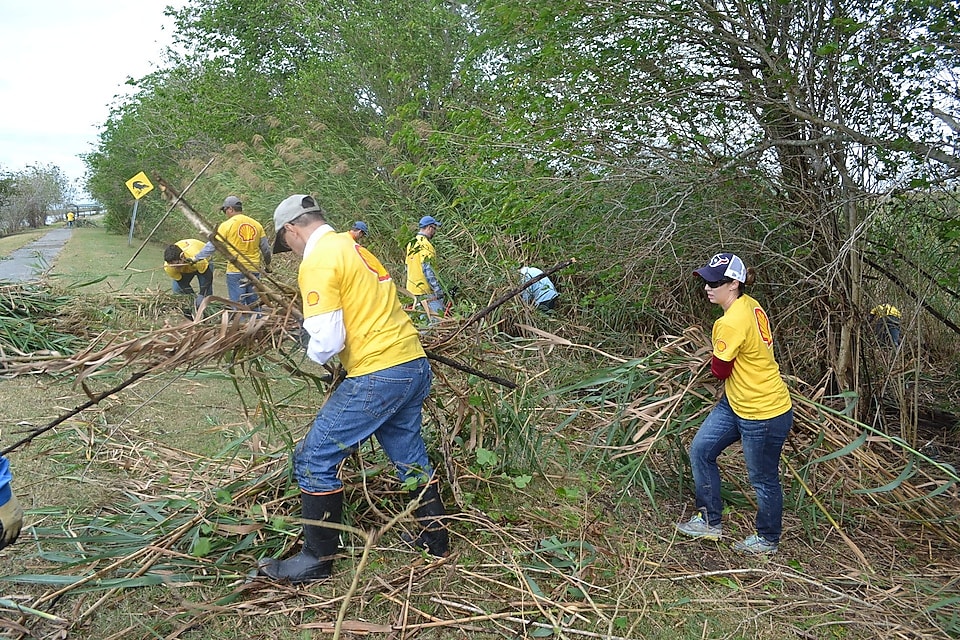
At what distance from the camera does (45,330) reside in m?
7.36

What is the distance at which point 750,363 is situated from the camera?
12.2 ft

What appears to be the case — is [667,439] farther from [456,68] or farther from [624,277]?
[456,68]

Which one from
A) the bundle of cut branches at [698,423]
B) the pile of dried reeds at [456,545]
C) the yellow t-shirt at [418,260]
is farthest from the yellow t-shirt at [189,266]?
the bundle of cut branches at [698,423]

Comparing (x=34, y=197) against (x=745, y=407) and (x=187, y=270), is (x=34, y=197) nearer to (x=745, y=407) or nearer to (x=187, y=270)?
(x=187, y=270)

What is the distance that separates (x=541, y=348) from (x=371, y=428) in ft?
5.68

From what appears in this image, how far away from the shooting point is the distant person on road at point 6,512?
235cm

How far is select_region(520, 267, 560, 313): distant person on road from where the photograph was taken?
6086 mm

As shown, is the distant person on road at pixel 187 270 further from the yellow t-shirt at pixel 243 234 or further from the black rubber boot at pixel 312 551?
the black rubber boot at pixel 312 551

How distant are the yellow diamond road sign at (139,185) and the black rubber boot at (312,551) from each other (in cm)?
167

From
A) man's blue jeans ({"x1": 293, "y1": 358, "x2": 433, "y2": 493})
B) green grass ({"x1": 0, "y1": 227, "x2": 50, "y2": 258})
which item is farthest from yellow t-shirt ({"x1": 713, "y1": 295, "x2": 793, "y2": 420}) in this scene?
green grass ({"x1": 0, "y1": 227, "x2": 50, "y2": 258})

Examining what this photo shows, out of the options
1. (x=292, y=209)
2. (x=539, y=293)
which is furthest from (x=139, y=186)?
(x=539, y=293)

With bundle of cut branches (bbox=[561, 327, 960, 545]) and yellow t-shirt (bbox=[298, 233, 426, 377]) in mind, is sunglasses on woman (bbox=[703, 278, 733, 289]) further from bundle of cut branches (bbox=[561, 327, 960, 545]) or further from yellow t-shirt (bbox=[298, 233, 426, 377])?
yellow t-shirt (bbox=[298, 233, 426, 377])

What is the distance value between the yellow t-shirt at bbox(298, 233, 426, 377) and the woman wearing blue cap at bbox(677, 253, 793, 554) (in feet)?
5.46

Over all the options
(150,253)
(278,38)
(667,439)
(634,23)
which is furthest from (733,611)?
(150,253)
